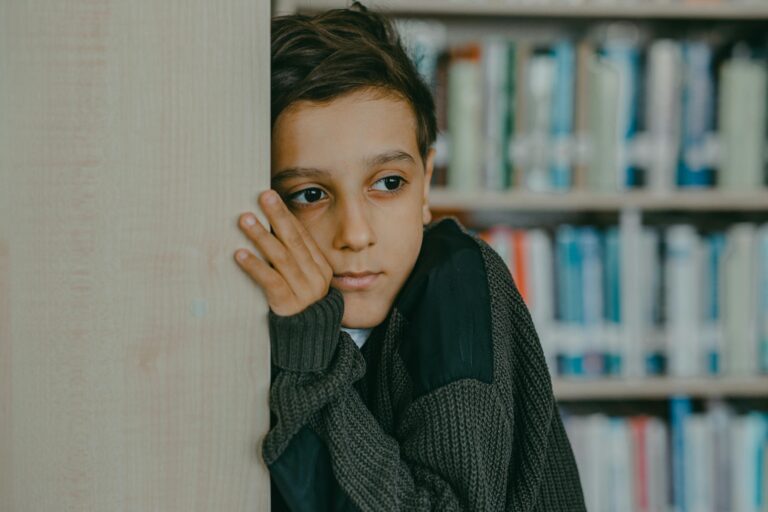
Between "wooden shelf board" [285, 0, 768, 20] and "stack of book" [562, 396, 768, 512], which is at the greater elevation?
"wooden shelf board" [285, 0, 768, 20]

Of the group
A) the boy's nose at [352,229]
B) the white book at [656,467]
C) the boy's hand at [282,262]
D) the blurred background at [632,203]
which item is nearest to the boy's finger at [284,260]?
the boy's hand at [282,262]

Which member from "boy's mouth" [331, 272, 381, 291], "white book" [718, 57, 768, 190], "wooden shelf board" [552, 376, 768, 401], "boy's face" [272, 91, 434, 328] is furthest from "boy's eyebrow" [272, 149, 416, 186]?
"white book" [718, 57, 768, 190]

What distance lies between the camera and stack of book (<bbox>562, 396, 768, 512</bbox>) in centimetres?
183

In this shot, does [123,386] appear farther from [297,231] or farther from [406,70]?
[406,70]

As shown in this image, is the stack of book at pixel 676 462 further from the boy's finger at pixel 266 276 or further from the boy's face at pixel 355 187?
the boy's finger at pixel 266 276

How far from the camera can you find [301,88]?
851 millimetres

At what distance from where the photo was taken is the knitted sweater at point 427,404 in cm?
66

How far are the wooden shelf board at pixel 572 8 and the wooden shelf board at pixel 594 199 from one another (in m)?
0.41

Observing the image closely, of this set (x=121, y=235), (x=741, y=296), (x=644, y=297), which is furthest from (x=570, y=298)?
(x=121, y=235)

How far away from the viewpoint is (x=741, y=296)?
1798 millimetres

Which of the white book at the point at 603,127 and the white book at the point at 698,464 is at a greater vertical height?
the white book at the point at 603,127

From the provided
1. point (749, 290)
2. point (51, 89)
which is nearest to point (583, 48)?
point (749, 290)

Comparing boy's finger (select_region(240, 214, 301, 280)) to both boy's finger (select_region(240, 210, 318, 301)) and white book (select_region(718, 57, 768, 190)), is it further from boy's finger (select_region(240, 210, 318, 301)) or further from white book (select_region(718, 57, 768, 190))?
white book (select_region(718, 57, 768, 190))

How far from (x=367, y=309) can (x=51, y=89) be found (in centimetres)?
43
